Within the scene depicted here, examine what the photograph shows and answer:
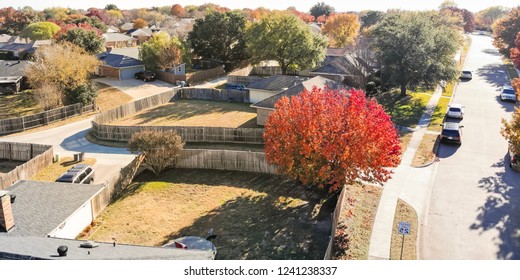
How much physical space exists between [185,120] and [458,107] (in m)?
27.5

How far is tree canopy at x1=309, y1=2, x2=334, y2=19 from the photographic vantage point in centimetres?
15075

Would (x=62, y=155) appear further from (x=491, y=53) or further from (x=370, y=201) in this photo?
(x=491, y=53)

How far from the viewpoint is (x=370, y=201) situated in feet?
83.5

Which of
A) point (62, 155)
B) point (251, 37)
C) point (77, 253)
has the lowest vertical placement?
point (62, 155)

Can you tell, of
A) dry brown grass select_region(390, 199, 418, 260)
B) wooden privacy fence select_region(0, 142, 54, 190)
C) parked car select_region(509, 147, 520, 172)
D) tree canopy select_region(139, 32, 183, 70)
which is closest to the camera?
dry brown grass select_region(390, 199, 418, 260)

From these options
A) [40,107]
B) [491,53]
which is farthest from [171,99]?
[491,53]

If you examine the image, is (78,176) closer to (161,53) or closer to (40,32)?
(161,53)

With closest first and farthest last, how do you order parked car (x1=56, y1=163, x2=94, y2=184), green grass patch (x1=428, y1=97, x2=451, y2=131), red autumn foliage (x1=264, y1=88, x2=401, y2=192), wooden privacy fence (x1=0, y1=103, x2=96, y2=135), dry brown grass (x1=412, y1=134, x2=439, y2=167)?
red autumn foliage (x1=264, y1=88, x2=401, y2=192)
parked car (x1=56, y1=163, x2=94, y2=184)
dry brown grass (x1=412, y1=134, x2=439, y2=167)
green grass patch (x1=428, y1=97, x2=451, y2=131)
wooden privacy fence (x1=0, y1=103, x2=96, y2=135)

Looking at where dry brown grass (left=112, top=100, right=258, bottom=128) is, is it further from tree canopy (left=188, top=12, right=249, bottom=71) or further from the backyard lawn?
tree canopy (left=188, top=12, right=249, bottom=71)

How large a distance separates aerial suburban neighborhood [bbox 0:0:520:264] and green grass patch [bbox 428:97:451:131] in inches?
8.0

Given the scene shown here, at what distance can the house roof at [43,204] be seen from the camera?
1983cm

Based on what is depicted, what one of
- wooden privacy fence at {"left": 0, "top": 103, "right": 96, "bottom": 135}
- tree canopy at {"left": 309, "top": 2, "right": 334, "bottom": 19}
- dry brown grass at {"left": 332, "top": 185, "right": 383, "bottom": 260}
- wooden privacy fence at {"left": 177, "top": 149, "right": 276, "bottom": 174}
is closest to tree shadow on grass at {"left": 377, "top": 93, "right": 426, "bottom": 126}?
dry brown grass at {"left": 332, "top": 185, "right": 383, "bottom": 260}

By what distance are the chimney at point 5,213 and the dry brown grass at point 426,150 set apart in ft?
83.2

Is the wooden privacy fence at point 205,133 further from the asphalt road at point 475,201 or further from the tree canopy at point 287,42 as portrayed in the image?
the tree canopy at point 287,42
